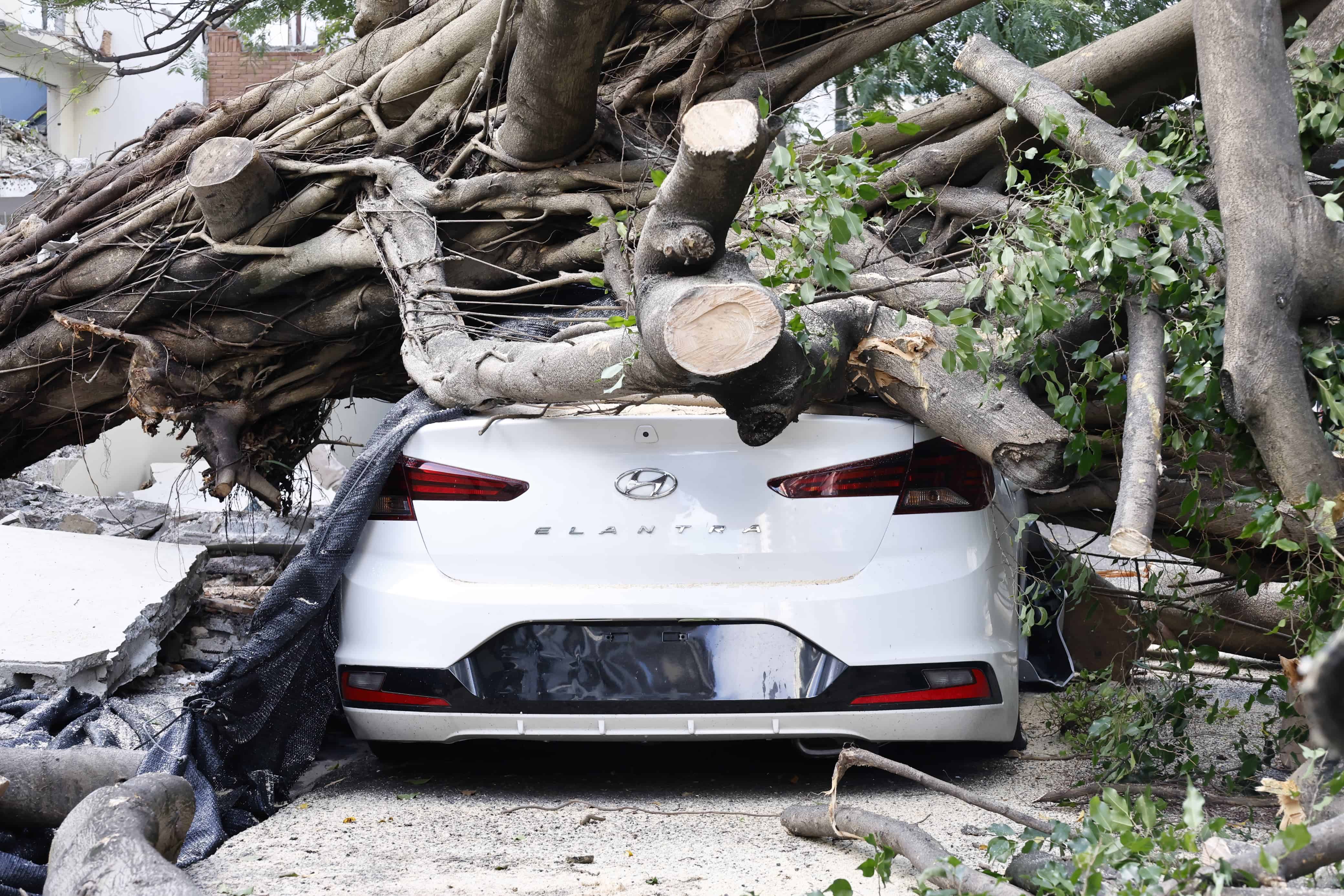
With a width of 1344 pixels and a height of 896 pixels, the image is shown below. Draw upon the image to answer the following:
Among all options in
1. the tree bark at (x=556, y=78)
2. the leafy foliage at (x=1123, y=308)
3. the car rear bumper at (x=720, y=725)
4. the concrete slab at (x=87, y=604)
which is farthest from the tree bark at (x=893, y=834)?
the concrete slab at (x=87, y=604)

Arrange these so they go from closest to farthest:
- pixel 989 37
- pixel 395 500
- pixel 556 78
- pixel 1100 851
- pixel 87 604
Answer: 1. pixel 1100 851
2. pixel 395 500
3. pixel 556 78
4. pixel 87 604
5. pixel 989 37

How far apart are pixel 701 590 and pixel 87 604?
9.94ft

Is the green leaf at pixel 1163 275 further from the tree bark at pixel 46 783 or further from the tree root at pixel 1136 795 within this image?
the tree bark at pixel 46 783

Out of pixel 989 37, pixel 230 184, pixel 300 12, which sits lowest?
pixel 230 184

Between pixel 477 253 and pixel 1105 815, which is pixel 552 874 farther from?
pixel 477 253

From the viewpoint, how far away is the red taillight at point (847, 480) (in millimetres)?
3268

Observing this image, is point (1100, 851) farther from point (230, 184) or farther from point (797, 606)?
point (230, 184)

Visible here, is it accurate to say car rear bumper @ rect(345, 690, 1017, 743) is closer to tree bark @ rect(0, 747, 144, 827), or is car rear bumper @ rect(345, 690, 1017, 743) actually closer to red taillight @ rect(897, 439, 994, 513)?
red taillight @ rect(897, 439, 994, 513)

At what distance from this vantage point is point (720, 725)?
3.26m

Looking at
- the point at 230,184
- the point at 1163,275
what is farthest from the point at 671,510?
the point at 230,184

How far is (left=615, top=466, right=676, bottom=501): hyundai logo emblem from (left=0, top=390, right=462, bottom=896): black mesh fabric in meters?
0.65

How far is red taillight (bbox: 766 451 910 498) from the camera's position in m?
3.27

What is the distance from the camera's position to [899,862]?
2.76 m

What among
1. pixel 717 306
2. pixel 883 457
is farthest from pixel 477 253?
pixel 717 306
